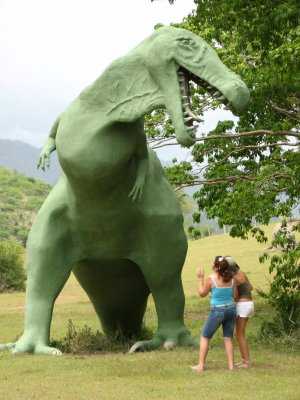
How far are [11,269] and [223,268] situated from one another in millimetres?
21002

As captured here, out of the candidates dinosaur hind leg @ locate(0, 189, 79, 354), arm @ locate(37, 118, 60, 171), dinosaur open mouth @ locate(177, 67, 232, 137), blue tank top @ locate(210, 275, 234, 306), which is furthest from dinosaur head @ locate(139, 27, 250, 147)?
dinosaur hind leg @ locate(0, 189, 79, 354)

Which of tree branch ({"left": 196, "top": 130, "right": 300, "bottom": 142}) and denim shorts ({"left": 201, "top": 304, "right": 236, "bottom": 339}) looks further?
tree branch ({"left": 196, "top": 130, "right": 300, "bottom": 142})

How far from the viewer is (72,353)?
851cm

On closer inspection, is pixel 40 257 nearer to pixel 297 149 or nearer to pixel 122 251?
pixel 122 251

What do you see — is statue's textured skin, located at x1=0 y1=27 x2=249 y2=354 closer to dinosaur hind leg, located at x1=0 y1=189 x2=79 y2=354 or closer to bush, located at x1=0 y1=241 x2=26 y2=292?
dinosaur hind leg, located at x1=0 y1=189 x2=79 y2=354

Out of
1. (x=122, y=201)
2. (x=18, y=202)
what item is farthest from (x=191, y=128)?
(x=18, y=202)

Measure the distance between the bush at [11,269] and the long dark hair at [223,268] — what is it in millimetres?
20202

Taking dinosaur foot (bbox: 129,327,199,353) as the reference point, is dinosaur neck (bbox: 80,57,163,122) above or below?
above

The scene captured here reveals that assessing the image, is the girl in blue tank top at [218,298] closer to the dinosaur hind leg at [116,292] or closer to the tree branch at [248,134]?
the dinosaur hind leg at [116,292]

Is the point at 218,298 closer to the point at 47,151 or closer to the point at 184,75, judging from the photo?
the point at 184,75

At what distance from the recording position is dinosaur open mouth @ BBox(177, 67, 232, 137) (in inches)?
272

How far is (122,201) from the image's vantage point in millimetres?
7988

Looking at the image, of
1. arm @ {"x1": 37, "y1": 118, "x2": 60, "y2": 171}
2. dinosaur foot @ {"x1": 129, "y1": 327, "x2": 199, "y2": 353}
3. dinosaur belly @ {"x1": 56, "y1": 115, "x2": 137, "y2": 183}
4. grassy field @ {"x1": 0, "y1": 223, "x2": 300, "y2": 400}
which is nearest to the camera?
grassy field @ {"x1": 0, "y1": 223, "x2": 300, "y2": 400}

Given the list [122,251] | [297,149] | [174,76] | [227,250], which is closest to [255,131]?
[297,149]
